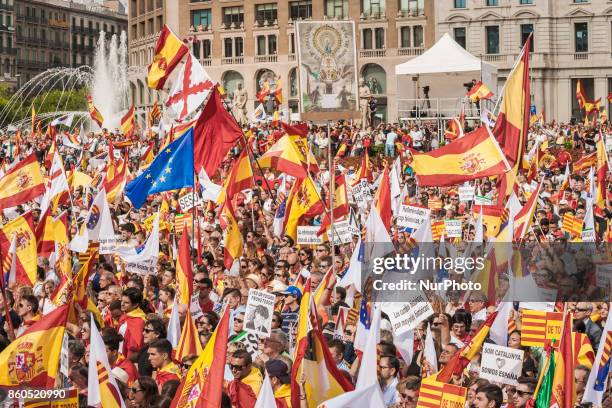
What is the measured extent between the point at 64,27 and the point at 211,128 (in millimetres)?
107843

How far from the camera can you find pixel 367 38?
7344 cm

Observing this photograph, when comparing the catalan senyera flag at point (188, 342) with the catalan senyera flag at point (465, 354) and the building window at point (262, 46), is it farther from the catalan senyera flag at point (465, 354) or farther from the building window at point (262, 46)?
the building window at point (262, 46)

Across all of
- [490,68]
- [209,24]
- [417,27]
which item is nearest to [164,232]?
[490,68]

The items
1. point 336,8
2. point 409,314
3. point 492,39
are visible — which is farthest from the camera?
point 336,8

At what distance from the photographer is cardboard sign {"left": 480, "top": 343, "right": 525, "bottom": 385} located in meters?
9.20

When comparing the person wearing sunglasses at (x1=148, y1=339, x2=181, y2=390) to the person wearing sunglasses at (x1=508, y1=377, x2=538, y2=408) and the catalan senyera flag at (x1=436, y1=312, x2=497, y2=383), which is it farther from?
the person wearing sunglasses at (x1=508, y1=377, x2=538, y2=408)

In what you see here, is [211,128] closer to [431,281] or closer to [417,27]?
[431,281]

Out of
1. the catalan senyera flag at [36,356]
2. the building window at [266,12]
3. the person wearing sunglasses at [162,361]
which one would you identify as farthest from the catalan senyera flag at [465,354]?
the building window at [266,12]

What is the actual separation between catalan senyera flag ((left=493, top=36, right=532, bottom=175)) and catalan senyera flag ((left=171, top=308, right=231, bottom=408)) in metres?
8.02

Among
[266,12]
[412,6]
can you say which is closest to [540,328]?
[412,6]

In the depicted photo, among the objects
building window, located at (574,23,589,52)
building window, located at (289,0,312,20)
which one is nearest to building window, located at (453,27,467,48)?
building window, located at (574,23,589,52)

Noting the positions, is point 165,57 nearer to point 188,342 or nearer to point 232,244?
point 232,244

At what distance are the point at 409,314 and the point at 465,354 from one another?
0.78 meters

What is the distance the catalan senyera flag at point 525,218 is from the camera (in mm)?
13953
